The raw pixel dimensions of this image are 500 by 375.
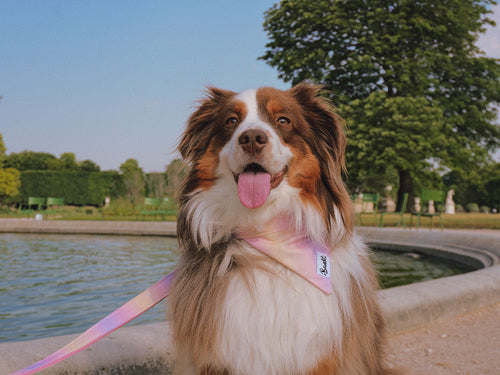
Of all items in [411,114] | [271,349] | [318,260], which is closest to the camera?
[271,349]

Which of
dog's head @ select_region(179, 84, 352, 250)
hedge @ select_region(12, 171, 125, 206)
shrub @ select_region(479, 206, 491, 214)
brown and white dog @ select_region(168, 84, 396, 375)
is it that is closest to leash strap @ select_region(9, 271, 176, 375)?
brown and white dog @ select_region(168, 84, 396, 375)

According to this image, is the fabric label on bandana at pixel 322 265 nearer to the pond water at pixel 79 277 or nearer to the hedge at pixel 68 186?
the pond water at pixel 79 277

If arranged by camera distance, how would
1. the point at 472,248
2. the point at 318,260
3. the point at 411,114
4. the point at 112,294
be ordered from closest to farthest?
1. the point at 318,260
2. the point at 112,294
3. the point at 472,248
4. the point at 411,114

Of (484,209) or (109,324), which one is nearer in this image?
(109,324)

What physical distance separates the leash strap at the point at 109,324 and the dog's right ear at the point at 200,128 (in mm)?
714

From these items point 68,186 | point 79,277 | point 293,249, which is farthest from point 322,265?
point 68,186

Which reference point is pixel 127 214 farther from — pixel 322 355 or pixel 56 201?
pixel 322 355

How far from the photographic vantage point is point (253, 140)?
2316 mm

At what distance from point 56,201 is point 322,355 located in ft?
75.9

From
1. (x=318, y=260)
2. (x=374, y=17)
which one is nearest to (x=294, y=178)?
(x=318, y=260)

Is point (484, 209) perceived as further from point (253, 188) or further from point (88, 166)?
point (253, 188)

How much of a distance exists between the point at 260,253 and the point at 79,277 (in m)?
6.78

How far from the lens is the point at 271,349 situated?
2.20 m

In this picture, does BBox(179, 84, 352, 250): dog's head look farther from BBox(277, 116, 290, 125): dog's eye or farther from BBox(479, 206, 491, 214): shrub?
BBox(479, 206, 491, 214): shrub
